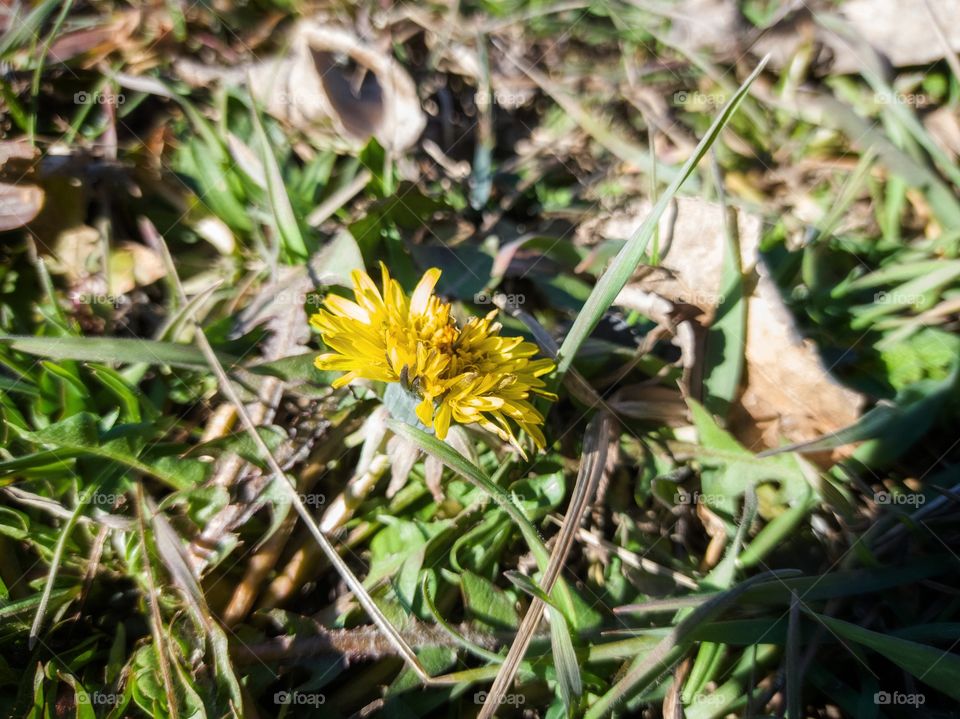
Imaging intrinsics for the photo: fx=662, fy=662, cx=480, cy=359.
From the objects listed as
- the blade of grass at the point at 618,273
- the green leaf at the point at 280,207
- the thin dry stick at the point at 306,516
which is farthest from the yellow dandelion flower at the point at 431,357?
the green leaf at the point at 280,207

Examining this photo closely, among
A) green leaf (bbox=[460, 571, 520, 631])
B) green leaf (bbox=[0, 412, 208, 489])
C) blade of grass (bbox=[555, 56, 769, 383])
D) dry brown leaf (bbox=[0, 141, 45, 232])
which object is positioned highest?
blade of grass (bbox=[555, 56, 769, 383])

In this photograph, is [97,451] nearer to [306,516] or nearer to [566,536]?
[306,516]

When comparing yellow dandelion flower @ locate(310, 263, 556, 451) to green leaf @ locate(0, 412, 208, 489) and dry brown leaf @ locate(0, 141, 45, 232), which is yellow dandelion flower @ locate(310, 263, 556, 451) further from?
dry brown leaf @ locate(0, 141, 45, 232)

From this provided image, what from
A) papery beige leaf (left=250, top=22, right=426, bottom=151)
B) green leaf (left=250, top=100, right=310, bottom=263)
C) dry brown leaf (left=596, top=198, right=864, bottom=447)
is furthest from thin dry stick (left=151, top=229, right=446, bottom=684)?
dry brown leaf (left=596, top=198, right=864, bottom=447)

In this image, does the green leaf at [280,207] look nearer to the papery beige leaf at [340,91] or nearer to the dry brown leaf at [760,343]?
the papery beige leaf at [340,91]

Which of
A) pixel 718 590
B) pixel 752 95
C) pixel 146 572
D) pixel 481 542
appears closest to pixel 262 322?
pixel 146 572

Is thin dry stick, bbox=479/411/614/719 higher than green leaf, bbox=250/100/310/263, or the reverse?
green leaf, bbox=250/100/310/263

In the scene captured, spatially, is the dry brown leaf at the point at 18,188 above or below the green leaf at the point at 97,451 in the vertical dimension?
above
